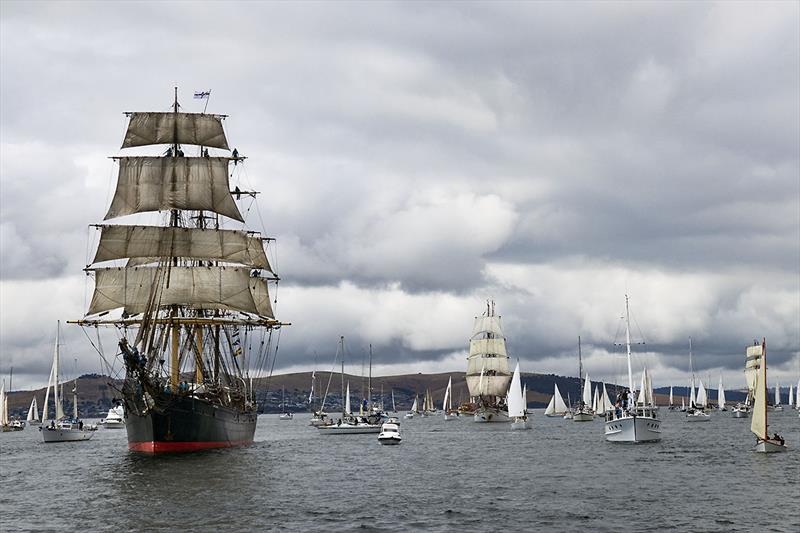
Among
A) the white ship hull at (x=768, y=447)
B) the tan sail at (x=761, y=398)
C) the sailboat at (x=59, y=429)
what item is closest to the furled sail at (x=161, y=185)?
the sailboat at (x=59, y=429)

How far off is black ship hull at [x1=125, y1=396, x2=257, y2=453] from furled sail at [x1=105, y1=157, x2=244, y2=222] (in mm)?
27329

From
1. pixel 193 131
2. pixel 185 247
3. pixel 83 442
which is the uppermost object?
pixel 193 131

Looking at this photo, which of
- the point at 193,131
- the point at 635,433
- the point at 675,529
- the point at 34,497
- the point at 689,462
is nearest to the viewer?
the point at 675,529

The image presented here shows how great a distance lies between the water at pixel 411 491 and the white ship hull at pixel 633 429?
296 centimetres

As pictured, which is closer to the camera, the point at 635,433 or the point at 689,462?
the point at 689,462

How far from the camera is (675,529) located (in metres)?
46.1

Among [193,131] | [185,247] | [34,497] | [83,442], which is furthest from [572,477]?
[83,442]

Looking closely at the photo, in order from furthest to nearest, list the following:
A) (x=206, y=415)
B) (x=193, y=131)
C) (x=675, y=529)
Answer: (x=193, y=131), (x=206, y=415), (x=675, y=529)

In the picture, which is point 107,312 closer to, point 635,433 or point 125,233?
point 125,233

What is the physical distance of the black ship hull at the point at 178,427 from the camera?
291 feet

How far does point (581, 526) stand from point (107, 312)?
77.2m

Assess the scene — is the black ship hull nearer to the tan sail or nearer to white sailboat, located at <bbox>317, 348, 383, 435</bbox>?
the tan sail

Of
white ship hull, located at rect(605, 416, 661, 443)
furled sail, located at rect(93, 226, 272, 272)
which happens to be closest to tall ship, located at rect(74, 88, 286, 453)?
furled sail, located at rect(93, 226, 272, 272)

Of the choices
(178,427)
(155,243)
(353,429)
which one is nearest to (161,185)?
(155,243)
